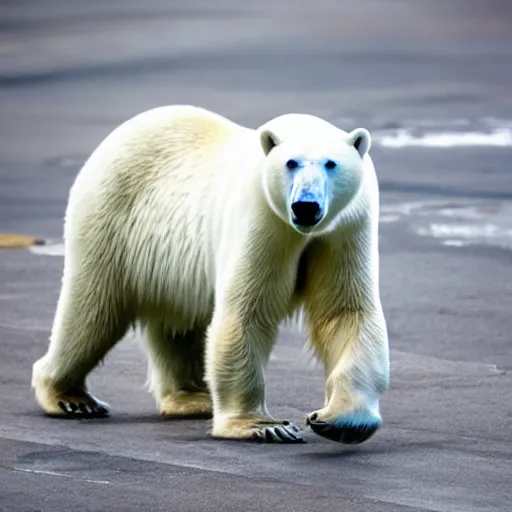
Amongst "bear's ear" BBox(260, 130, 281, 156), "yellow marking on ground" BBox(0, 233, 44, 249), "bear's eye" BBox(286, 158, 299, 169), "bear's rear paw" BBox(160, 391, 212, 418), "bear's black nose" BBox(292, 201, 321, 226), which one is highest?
"bear's ear" BBox(260, 130, 281, 156)

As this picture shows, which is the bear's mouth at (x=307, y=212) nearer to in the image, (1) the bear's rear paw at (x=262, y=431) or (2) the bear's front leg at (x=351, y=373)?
(2) the bear's front leg at (x=351, y=373)

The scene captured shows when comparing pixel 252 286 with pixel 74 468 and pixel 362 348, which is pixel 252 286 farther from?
pixel 74 468

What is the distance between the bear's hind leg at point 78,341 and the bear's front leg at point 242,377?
0.72 metres

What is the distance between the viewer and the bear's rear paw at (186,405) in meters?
6.37

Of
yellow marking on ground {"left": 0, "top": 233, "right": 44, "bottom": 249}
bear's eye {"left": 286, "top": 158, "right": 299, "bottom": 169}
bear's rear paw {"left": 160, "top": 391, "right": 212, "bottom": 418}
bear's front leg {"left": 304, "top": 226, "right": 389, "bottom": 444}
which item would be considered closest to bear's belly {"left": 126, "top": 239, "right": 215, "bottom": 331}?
bear's rear paw {"left": 160, "top": 391, "right": 212, "bottom": 418}

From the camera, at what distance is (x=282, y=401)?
6.70 m

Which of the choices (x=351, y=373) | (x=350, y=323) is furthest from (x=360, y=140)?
(x=351, y=373)

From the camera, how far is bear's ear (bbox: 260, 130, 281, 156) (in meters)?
Result: 5.50

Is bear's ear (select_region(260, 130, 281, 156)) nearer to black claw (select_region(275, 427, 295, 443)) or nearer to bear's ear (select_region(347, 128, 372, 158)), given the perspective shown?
bear's ear (select_region(347, 128, 372, 158))

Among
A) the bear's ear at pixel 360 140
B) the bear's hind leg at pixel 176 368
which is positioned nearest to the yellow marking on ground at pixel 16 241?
the bear's hind leg at pixel 176 368

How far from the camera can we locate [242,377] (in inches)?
223

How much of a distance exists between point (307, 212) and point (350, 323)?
615 millimetres

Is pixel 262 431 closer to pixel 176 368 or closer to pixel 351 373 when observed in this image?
pixel 351 373

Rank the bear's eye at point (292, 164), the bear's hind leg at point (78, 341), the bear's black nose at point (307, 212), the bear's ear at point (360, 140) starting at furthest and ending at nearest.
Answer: the bear's hind leg at point (78, 341)
the bear's ear at point (360, 140)
the bear's eye at point (292, 164)
the bear's black nose at point (307, 212)
